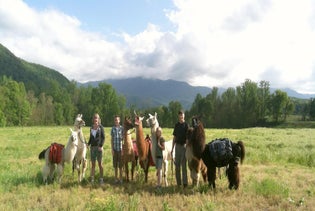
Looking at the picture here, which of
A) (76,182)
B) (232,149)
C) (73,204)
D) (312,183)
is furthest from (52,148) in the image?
(312,183)

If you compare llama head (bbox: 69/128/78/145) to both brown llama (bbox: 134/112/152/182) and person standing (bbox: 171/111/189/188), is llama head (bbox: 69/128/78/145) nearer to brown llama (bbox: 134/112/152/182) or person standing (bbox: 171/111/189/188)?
brown llama (bbox: 134/112/152/182)

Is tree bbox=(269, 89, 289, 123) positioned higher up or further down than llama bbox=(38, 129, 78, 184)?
higher up

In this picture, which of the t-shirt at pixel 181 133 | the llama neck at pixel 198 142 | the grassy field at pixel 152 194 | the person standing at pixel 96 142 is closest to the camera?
the grassy field at pixel 152 194

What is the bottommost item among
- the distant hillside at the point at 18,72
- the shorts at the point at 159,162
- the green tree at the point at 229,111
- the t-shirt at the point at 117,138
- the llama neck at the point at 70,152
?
the shorts at the point at 159,162

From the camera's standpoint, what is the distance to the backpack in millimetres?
7156

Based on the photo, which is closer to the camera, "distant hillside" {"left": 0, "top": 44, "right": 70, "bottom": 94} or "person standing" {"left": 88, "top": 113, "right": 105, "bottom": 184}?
"person standing" {"left": 88, "top": 113, "right": 105, "bottom": 184}

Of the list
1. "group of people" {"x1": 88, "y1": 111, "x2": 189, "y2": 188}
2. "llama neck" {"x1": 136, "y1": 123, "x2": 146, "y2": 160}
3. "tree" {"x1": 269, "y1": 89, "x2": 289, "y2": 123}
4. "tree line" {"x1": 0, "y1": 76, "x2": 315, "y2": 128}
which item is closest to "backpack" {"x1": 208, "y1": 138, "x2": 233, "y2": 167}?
"group of people" {"x1": 88, "y1": 111, "x2": 189, "y2": 188}

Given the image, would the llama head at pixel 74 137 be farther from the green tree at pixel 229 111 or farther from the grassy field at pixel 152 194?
the green tree at pixel 229 111

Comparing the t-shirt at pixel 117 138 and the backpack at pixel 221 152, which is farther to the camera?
the t-shirt at pixel 117 138

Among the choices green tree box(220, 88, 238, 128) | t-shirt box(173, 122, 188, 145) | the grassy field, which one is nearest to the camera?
the grassy field

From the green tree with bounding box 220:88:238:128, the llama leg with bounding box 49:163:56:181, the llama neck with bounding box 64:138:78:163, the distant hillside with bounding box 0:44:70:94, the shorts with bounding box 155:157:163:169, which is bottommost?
the llama leg with bounding box 49:163:56:181

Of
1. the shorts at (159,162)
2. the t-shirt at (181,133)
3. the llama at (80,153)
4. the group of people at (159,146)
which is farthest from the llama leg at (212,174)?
the llama at (80,153)

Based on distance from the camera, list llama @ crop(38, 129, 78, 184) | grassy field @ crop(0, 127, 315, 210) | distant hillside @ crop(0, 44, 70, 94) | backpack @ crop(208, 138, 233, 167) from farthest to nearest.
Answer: distant hillside @ crop(0, 44, 70, 94) < llama @ crop(38, 129, 78, 184) < backpack @ crop(208, 138, 233, 167) < grassy field @ crop(0, 127, 315, 210)

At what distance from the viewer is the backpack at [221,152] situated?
716 cm
